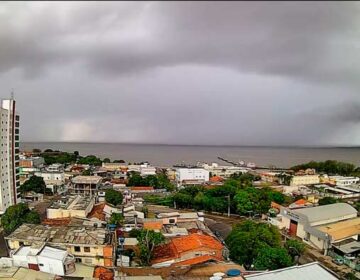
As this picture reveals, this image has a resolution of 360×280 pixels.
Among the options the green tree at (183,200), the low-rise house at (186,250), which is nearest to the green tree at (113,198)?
the green tree at (183,200)

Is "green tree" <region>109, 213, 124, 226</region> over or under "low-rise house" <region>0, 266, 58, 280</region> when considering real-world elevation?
over

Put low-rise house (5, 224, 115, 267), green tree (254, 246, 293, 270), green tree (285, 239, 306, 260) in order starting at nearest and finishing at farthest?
green tree (254, 246, 293, 270)
low-rise house (5, 224, 115, 267)
green tree (285, 239, 306, 260)

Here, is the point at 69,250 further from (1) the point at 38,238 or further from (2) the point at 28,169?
(2) the point at 28,169

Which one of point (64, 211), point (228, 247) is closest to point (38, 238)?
point (64, 211)

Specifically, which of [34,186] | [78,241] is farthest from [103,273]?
[34,186]

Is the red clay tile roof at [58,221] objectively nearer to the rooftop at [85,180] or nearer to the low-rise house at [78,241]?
the low-rise house at [78,241]

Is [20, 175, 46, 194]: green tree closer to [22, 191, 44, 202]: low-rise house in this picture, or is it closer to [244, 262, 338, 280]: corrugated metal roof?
[22, 191, 44, 202]: low-rise house

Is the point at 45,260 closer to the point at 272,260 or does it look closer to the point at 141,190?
the point at 272,260

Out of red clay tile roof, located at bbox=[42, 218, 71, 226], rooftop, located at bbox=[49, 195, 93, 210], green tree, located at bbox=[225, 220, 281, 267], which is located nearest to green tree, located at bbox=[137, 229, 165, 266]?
green tree, located at bbox=[225, 220, 281, 267]
